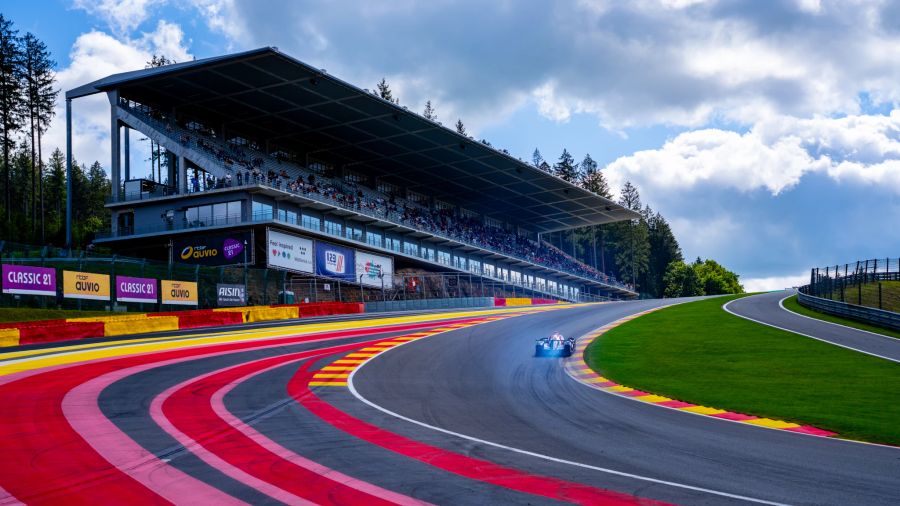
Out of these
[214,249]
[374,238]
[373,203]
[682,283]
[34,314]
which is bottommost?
[682,283]

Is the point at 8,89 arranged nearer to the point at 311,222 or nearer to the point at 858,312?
the point at 311,222

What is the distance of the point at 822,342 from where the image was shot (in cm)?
2522

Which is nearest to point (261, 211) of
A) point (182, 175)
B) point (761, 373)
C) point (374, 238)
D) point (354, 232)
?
point (182, 175)

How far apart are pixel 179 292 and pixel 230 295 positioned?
4369mm

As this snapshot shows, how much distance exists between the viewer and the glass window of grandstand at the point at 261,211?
53.8 meters

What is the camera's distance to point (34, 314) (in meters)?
30.2

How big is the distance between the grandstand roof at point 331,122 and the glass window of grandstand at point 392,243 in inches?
292

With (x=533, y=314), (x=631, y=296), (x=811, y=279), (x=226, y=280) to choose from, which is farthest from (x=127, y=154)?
(x=631, y=296)

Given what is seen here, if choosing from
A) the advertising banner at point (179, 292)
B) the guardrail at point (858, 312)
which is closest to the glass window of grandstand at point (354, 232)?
the advertising banner at point (179, 292)

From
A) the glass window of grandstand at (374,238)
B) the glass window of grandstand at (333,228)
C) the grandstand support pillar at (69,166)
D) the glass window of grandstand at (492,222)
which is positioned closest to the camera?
the grandstand support pillar at (69,166)

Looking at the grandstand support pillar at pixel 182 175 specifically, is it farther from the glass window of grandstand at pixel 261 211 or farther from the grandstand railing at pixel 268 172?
the glass window of grandstand at pixel 261 211

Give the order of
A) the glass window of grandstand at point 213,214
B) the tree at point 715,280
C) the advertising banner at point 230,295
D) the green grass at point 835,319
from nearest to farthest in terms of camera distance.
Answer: the green grass at point 835,319
the advertising banner at point 230,295
the glass window of grandstand at point 213,214
the tree at point 715,280

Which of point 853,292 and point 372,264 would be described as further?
point 372,264

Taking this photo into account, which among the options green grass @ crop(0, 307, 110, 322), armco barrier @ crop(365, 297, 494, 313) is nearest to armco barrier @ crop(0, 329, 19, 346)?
green grass @ crop(0, 307, 110, 322)
